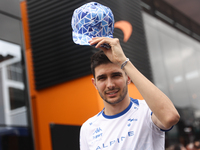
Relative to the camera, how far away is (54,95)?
5812mm

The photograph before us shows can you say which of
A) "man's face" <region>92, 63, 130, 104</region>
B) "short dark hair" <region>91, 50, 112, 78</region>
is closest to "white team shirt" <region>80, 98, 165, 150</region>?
"man's face" <region>92, 63, 130, 104</region>

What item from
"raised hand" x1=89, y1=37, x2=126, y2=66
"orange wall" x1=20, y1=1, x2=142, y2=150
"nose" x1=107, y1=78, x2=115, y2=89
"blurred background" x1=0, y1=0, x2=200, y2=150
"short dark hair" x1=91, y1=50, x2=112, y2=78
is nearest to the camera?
"raised hand" x1=89, y1=37, x2=126, y2=66

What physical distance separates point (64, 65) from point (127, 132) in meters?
4.20

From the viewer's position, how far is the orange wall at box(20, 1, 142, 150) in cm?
524

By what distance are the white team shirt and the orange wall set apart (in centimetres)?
316

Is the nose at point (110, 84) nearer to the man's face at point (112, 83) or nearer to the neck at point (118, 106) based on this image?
the man's face at point (112, 83)

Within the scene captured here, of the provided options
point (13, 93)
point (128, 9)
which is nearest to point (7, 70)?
point (13, 93)

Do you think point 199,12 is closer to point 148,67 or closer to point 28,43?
point 148,67

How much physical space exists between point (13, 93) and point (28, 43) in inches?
78.9

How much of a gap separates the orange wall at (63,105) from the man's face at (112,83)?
3.24 m

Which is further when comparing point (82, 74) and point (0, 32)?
point (82, 74)

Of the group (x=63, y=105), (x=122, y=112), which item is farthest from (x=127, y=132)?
(x=63, y=105)

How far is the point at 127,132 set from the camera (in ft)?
5.63

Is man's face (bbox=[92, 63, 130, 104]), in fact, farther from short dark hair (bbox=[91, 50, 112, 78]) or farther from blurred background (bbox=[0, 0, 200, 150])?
blurred background (bbox=[0, 0, 200, 150])
